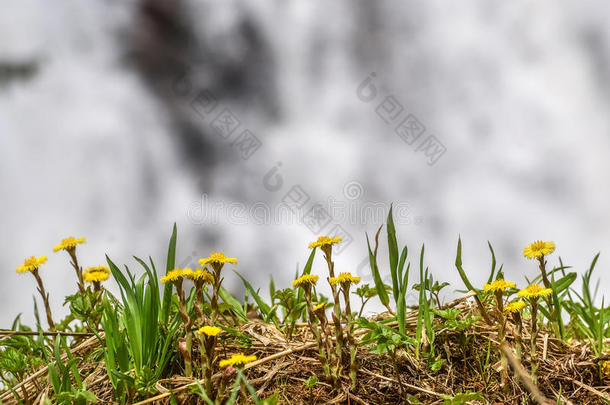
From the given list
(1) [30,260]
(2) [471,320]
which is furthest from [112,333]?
(2) [471,320]

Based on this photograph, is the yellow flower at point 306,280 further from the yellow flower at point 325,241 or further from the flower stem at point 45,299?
the flower stem at point 45,299

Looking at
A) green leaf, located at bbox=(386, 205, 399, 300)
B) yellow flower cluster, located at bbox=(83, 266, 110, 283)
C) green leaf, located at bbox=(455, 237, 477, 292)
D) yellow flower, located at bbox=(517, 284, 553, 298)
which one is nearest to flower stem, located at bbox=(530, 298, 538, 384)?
yellow flower, located at bbox=(517, 284, 553, 298)

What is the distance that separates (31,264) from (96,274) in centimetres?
38

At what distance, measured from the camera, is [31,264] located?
2143 mm

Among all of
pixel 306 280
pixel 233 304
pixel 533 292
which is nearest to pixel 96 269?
pixel 233 304

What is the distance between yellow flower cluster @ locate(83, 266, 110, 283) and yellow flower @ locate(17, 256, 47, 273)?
0.23 m

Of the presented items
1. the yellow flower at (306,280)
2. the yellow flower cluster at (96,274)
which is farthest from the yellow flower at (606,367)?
the yellow flower cluster at (96,274)

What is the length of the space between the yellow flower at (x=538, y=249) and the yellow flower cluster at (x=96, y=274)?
1.74m

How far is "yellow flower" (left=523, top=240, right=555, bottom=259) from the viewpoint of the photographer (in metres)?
1.84

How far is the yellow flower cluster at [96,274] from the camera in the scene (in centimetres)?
198

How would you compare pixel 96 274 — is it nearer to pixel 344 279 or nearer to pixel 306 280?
pixel 306 280

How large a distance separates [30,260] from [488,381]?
78.8 inches

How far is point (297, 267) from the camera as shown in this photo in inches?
102

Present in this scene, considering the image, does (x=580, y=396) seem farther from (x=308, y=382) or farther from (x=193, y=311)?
(x=193, y=311)
